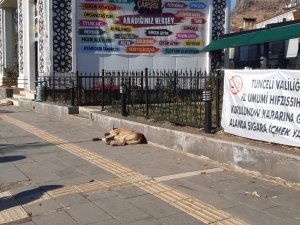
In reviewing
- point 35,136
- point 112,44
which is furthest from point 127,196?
point 112,44

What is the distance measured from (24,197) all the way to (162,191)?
184 cm

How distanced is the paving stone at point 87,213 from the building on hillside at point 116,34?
1328cm

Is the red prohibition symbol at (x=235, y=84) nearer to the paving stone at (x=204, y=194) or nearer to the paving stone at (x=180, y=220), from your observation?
the paving stone at (x=204, y=194)

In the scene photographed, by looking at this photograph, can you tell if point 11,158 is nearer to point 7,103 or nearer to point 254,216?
point 254,216

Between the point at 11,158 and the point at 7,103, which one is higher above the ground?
the point at 7,103

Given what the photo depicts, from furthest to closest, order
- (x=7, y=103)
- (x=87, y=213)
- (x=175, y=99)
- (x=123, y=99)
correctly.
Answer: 1. (x=7, y=103)
2. (x=123, y=99)
3. (x=175, y=99)
4. (x=87, y=213)

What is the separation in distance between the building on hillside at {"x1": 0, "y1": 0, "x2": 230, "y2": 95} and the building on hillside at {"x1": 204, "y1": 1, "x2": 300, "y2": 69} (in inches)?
49.0

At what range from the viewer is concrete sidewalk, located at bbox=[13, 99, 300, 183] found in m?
5.98

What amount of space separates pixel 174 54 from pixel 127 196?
15355 millimetres

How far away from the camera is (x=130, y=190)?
5.79m

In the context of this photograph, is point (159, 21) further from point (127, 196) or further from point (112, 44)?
point (127, 196)

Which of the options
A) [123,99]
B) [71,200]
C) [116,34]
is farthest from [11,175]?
[116,34]

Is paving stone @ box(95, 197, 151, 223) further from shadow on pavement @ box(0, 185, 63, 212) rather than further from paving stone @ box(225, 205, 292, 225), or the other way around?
paving stone @ box(225, 205, 292, 225)

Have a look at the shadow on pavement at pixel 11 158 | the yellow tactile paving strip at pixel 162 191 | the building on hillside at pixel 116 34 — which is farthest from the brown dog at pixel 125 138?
the building on hillside at pixel 116 34
